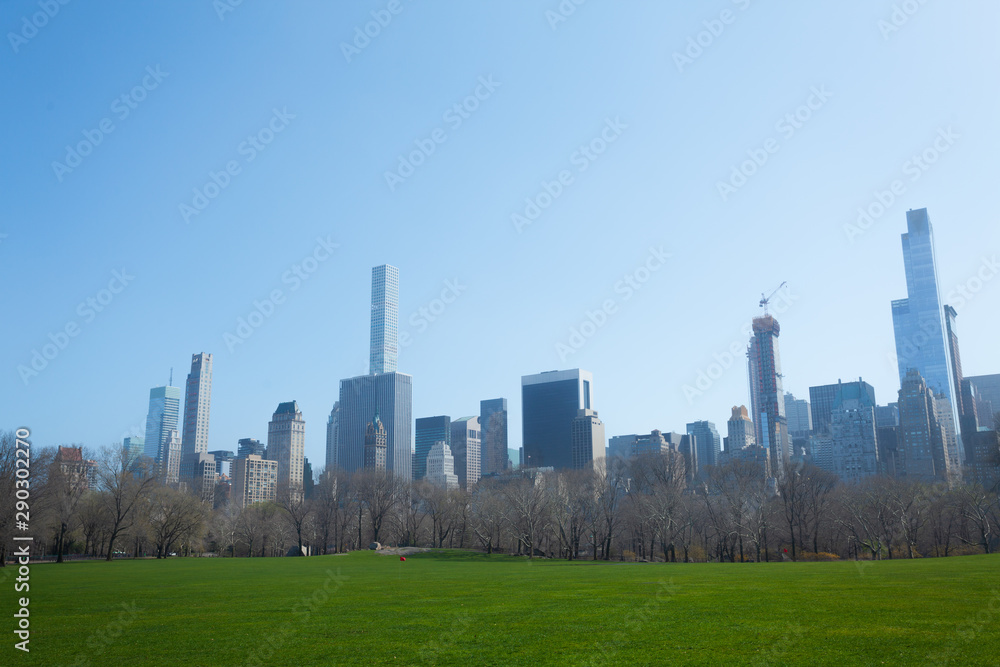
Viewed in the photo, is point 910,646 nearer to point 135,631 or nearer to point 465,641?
point 465,641

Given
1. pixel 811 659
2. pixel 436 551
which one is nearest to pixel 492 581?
pixel 811 659

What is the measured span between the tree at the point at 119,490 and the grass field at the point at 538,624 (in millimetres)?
Answer: 51824

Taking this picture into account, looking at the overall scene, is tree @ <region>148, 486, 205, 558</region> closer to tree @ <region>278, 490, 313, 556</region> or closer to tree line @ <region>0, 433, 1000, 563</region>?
tree line @ <region>0, 433, 1000, 563</region>

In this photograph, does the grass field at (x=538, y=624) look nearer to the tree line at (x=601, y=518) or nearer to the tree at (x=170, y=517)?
the tree line at (x=601, y=518)

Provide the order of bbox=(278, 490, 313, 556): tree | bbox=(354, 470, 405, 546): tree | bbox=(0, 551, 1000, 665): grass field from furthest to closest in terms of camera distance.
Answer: bbox=(354, 470, 405, 546): tree, bbox=(278, 490, 313, 556): tree, bbox=(0, 551, 1000, 665): grass field

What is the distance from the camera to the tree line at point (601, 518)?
79.5 m

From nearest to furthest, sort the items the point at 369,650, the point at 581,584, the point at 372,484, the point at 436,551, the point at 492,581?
the point at 369,650 → the point at 581,584 → the point at 492,581 → the point at 436,551 → the point at 372,484

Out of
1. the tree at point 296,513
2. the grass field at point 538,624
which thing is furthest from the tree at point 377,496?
the grass field at point 538,624

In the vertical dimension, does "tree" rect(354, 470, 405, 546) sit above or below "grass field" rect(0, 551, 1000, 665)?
above

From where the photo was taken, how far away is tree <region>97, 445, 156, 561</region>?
79.0 meters

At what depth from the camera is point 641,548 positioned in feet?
292

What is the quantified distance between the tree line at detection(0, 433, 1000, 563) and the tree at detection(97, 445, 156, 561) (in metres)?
0.17

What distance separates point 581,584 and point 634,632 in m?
16.6

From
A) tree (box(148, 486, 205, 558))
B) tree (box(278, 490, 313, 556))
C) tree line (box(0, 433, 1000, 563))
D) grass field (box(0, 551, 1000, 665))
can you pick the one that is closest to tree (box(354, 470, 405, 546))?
tree line (box(0, 433, 1000, 563))
